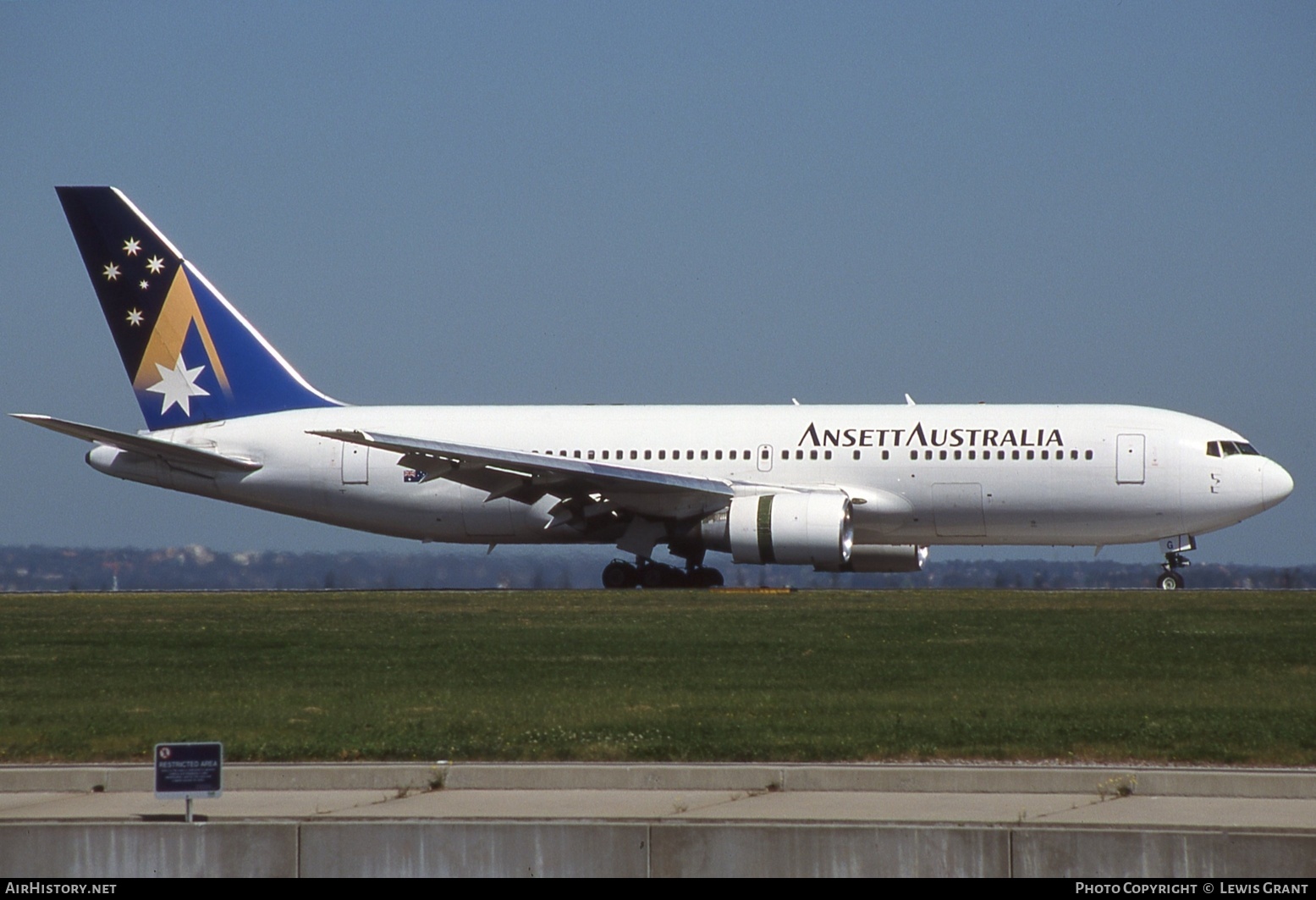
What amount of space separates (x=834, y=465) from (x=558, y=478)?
5517 mm

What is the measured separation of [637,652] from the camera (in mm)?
19422

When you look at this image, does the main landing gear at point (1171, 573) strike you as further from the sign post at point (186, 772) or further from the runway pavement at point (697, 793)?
the sign post at point (186, 772)

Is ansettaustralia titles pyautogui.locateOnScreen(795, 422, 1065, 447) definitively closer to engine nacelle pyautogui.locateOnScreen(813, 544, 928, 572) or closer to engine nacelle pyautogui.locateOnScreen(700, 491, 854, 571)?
engine nacelle pyautogui.locateOnScreen(700, 491, 854, 571)

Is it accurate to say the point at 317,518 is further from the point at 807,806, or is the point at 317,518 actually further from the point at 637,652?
the point at 807,806

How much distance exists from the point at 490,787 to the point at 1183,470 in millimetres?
24347

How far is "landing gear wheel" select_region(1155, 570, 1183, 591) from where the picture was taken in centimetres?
3341

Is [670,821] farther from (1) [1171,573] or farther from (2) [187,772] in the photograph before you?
(1) [1171,573]

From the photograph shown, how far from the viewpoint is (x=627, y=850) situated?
9.20m
